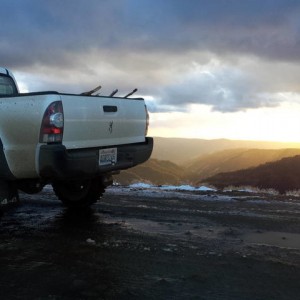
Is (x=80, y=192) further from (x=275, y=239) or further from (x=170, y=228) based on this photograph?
(x=275, y=239)

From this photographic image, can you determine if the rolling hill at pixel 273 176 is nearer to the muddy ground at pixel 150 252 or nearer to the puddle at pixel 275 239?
the muddy ground at pixel 150 252

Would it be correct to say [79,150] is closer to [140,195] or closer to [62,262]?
[62,262]

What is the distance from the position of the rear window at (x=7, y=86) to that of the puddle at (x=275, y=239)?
419 centimetres

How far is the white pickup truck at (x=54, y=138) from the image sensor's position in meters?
5.24

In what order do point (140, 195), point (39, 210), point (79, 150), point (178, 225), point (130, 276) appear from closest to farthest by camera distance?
point (130, 276), point (79, 150), point (178, 225), point (39, 210), point (140, 195)

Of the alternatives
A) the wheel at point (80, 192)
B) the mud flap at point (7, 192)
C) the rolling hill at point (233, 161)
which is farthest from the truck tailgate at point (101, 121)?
the rolling hill at point (233, 161)

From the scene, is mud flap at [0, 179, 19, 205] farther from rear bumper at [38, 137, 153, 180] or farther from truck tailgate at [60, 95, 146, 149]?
truck tailgate at [60, 95, 146, 149]

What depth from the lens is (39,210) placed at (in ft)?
25.3

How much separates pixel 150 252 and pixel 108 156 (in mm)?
1596

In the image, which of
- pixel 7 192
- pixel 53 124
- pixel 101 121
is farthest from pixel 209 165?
pixel 53 124

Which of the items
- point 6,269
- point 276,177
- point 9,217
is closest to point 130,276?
point 6,269

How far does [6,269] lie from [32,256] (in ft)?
1.56

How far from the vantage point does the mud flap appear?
17.9 feet

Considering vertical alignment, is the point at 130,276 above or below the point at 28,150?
below
